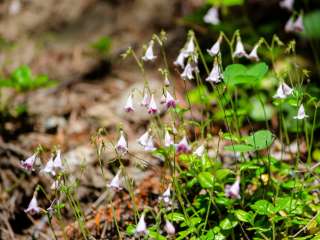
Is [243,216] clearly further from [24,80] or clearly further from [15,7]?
[15,7]

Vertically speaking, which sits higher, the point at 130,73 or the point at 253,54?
the point at 253,54

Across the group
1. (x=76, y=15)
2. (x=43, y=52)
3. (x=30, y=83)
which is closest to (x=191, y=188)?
(x=30, y=83)

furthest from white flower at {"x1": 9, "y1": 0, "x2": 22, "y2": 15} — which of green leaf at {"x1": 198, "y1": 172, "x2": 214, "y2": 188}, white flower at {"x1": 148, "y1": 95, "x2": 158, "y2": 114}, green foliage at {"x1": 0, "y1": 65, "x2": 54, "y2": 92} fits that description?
green leaf at {"x1": 198, "y1": 172, "x2": 214, "y2": 188}

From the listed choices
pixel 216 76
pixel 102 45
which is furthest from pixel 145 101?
pixel 102 45

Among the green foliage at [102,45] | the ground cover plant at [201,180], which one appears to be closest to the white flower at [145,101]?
the ground cover plant at [201,180]

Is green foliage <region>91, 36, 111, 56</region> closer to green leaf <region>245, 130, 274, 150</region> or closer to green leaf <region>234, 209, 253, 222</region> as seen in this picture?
green leaf <region>245, 130, 274, 150</region>

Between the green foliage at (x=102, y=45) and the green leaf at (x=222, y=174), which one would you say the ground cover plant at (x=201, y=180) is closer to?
the green leaf at (x=222, y=174)

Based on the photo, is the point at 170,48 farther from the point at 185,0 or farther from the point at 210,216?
the point at 210,216
